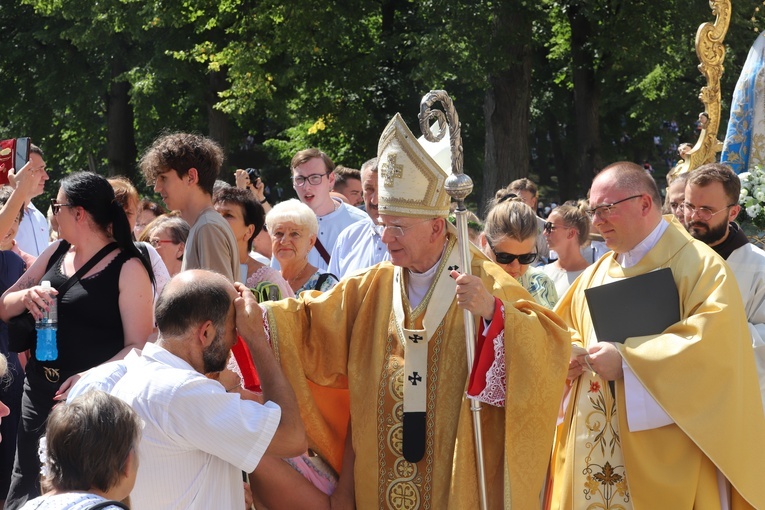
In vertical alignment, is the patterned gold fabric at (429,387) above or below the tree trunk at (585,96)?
below

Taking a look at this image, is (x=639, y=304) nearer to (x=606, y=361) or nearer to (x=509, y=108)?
(x=606, y=361)

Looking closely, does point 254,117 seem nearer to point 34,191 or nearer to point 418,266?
point 34,191

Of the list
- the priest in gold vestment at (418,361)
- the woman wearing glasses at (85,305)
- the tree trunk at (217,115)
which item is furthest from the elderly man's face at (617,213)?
the tree trunk at (217,115)

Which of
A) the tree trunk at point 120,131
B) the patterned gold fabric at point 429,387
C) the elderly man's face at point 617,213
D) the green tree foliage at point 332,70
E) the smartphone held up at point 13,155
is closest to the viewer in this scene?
the patterned gold fabric at point 429,387

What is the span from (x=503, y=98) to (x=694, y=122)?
730 centimetres

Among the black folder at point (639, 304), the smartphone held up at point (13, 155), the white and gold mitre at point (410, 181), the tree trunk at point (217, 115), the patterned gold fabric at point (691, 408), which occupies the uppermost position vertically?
the tree trunk at point (217, 115)

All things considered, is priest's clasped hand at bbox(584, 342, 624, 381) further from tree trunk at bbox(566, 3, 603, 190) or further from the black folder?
tree trunk at bbox(566, 3, 603, 190)

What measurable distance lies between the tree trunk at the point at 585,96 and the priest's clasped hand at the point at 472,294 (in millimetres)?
17150

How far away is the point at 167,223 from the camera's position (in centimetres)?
668

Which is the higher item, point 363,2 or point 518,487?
point 363,2

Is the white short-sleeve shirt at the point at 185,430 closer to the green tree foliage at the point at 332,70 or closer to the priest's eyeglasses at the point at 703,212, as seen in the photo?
the priest's eyeglasses at the point at 703,212

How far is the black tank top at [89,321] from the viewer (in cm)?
502

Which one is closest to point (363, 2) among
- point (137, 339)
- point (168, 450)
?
point (137, 339)

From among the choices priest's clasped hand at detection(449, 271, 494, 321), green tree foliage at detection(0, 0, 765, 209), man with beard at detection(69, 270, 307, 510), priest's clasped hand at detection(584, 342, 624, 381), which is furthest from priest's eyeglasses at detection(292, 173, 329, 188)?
green tree foliage at detection(0, 0, 765, 209)
